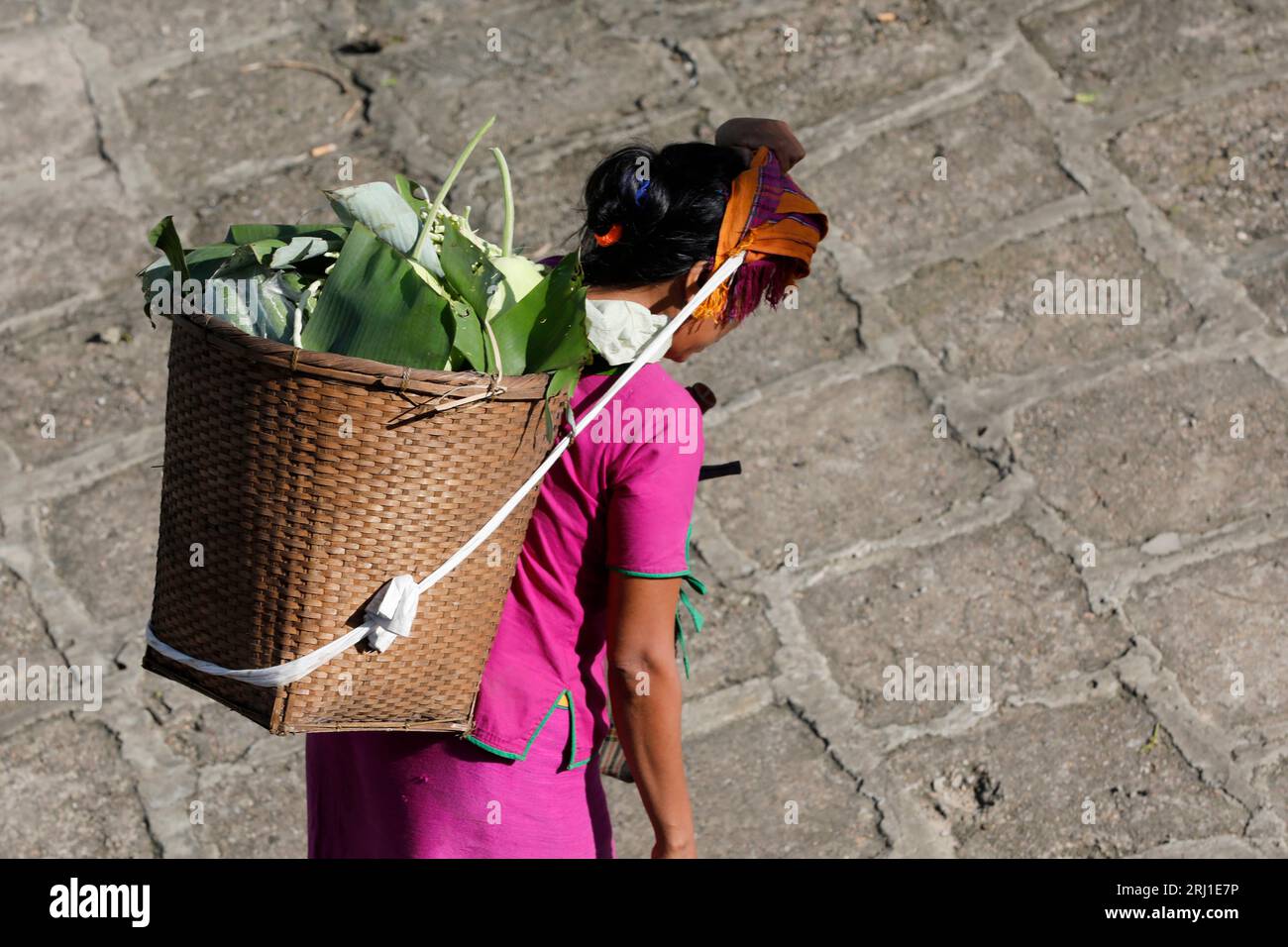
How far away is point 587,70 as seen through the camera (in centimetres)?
502

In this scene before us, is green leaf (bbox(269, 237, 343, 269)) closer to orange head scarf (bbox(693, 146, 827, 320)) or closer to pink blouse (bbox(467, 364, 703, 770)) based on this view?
pink blouse (bbox(467, 364, 703, 770))

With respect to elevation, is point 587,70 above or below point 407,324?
above

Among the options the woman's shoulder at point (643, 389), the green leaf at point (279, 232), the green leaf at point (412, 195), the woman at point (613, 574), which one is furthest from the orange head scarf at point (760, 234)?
the green leaf at point (279, 232)

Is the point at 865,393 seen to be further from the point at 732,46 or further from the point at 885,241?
the point at 732,46

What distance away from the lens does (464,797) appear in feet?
7.25

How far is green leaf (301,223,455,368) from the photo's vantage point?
1.76 metres

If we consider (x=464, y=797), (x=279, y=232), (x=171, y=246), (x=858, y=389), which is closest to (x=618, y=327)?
(x=279, y=232)

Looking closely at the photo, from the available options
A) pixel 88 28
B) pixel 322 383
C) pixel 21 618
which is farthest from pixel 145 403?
pixel 322 383

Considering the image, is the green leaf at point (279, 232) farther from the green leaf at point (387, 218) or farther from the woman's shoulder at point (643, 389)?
A: the woman's shoulder at point (643, 389)

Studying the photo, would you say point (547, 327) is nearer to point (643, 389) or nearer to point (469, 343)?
point (469, 343)

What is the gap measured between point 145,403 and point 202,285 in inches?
99.4

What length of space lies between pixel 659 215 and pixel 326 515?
669mm

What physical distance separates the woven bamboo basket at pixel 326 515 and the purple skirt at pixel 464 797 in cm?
21

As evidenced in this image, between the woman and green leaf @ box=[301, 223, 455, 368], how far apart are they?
0.29m
